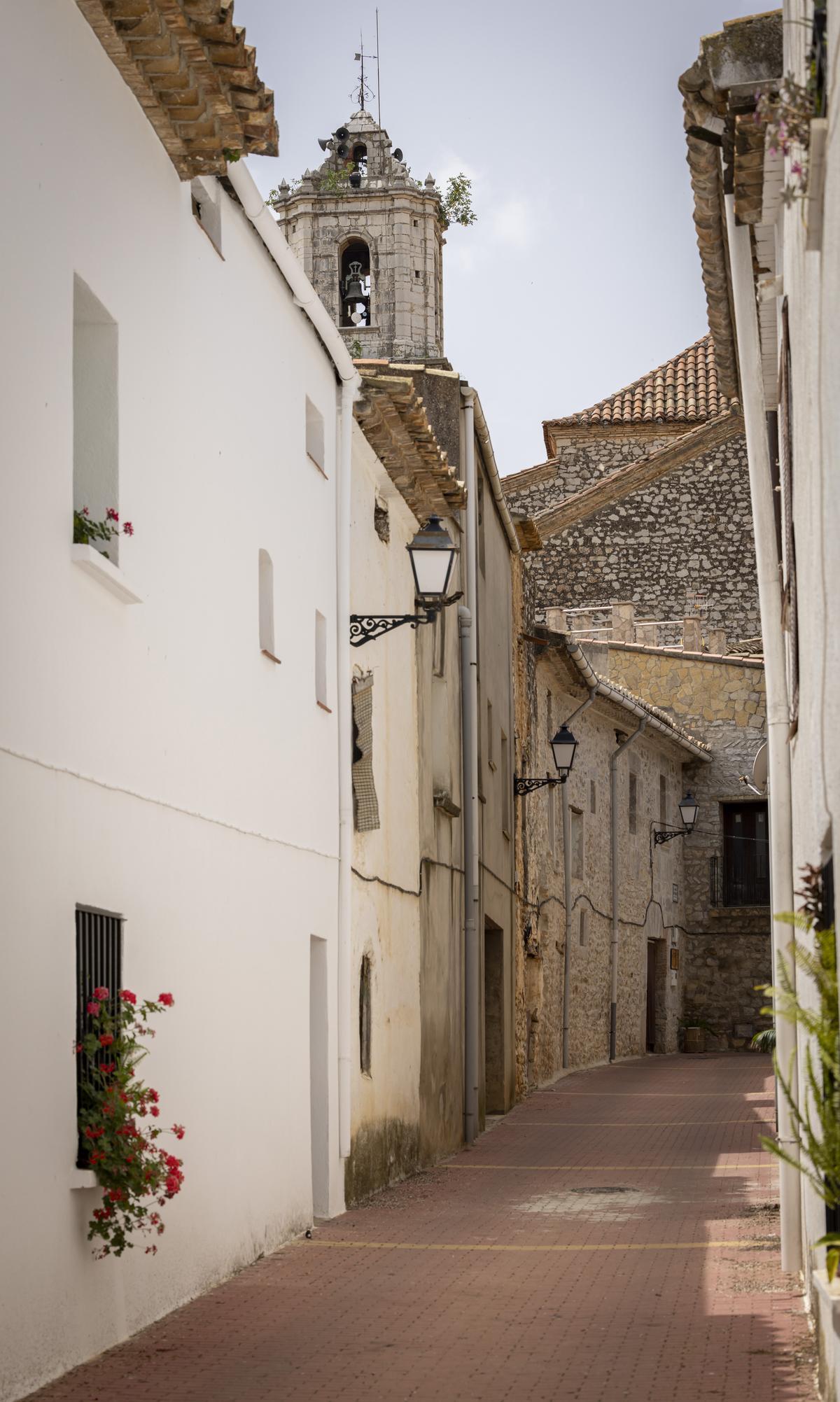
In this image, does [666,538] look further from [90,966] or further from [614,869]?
[90,966]

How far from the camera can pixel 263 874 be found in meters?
11.2

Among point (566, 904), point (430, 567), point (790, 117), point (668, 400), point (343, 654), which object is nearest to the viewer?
point (790, 117)

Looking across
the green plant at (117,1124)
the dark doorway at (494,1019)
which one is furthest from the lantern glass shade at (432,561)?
the dark doorway at (494,1019)

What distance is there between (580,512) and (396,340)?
894 centimetres

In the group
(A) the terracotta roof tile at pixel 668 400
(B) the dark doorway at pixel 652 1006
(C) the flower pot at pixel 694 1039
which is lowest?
(C) the flower pot at pixel 694 1039

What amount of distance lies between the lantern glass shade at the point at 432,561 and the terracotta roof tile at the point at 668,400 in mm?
29993

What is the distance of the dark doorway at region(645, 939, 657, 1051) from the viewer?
34.7 meters

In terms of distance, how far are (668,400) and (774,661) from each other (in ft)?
117

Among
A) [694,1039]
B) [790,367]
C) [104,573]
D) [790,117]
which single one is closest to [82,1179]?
[104,573]

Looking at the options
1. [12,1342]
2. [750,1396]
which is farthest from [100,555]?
[750,1396]

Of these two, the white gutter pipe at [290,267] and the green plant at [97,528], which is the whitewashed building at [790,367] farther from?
the green plant at [97,528]

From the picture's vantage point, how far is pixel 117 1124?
7754 millimetres

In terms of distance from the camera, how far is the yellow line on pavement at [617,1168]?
1584cm

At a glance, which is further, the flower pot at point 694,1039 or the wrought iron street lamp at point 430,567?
the flower pot at point 694,1039
